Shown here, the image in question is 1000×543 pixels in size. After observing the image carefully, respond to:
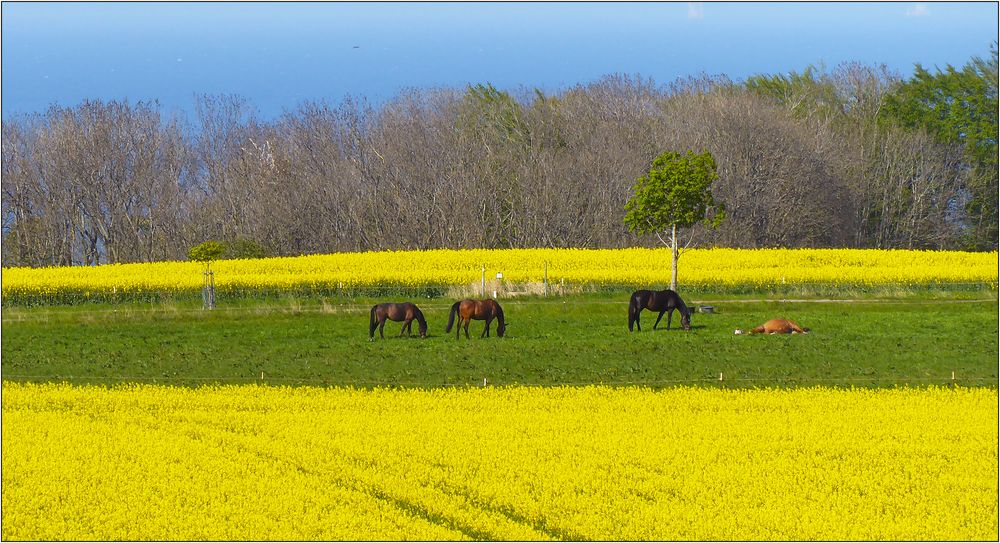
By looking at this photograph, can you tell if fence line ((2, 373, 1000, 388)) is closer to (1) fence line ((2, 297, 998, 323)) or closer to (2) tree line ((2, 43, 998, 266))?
(1) fence line ((2, 297, 998, 323))

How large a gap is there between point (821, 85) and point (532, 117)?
26.0 m

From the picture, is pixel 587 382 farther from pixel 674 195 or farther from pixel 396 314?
pixel 674 195

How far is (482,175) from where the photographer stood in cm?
8531

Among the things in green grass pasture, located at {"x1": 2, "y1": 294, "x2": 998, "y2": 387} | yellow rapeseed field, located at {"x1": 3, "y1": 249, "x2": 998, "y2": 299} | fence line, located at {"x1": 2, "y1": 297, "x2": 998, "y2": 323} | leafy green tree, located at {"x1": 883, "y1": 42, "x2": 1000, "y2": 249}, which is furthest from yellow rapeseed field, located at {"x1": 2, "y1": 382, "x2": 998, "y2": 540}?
leafy green tree, located at {"x1": 883, "y1": 42, "x2": 1000, "y2": 249}

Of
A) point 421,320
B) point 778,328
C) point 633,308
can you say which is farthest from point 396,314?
point 778,328

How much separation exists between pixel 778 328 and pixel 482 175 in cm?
4886

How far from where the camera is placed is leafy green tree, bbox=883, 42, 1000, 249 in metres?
93.9

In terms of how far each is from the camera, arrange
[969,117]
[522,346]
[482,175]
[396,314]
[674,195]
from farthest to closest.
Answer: [969,117], [482,175], [674,195], [396,314], [522,346]

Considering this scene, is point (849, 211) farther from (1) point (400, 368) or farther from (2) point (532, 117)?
(1) point (400, 368)

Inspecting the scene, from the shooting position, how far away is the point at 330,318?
43.0 metres

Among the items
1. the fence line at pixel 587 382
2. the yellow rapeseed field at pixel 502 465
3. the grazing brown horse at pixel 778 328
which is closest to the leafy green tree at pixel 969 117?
the grazing brown horse at pixel 778 328

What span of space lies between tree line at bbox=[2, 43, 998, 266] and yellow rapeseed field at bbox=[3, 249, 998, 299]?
16.5m

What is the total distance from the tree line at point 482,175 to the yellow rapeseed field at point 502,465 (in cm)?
5527

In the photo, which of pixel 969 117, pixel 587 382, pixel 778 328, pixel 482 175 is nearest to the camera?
pixel 587 382
